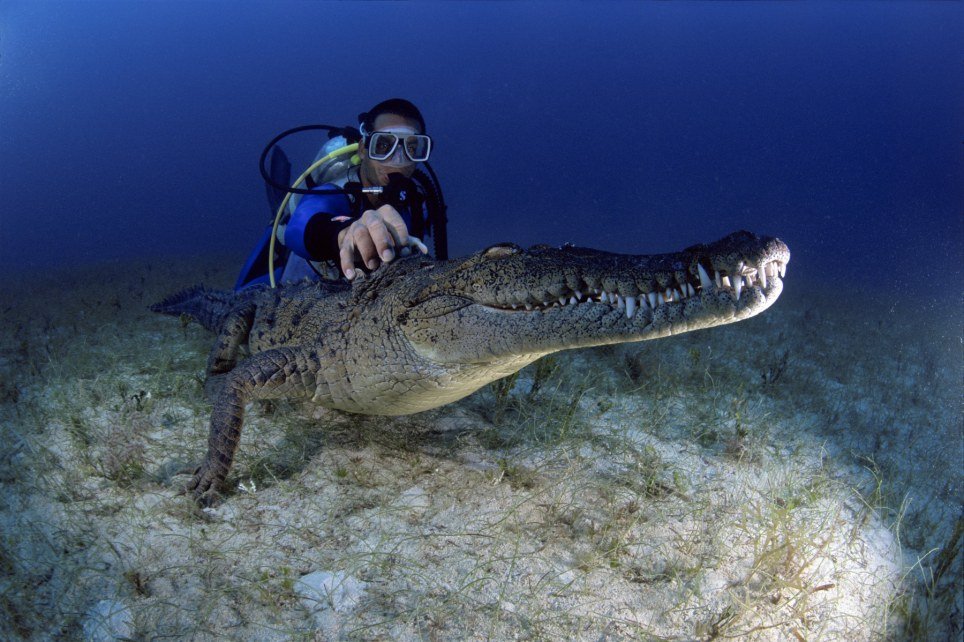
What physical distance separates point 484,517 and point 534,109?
102149 mm

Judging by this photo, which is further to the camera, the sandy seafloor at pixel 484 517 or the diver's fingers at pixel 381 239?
the diver's fingers at pixel 381 239

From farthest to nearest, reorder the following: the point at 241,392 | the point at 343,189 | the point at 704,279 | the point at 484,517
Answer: the point at 343,189 < the point at 241,392 < the point at 484,517 < the point at 704,279

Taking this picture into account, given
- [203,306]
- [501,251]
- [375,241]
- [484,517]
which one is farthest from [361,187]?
[484,517]

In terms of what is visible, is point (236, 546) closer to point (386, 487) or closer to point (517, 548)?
point (386, 487)

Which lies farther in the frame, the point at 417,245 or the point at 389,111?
the point at 389,111

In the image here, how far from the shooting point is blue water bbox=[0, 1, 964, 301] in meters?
47.8

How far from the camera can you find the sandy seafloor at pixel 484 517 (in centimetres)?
162

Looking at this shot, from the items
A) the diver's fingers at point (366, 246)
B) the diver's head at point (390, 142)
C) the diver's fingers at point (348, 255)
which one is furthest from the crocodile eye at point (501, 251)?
the diver's head at point (390, 142)

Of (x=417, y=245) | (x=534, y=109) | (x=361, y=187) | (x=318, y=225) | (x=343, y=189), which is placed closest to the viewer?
(x=417, y=245)

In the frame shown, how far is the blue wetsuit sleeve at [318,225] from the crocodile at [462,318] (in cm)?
26

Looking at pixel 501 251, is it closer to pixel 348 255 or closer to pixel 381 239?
pixel 381 239

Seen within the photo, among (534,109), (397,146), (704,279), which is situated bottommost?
(704,279)

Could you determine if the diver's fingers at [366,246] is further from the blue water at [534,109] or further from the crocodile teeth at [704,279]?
the blue water at [534,109]

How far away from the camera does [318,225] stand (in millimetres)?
3195
